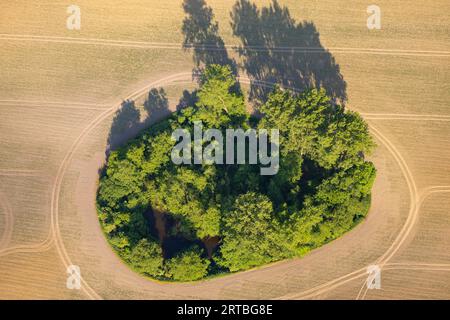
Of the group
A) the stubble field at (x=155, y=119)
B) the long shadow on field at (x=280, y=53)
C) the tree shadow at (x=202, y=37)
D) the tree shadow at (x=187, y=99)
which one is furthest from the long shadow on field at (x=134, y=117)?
the long shadow on field at (x=280, y=53)

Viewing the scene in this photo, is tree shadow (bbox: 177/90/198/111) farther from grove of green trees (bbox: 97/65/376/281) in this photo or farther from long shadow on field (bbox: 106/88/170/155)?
grove of green trees (bbox: 97/65/376/281)

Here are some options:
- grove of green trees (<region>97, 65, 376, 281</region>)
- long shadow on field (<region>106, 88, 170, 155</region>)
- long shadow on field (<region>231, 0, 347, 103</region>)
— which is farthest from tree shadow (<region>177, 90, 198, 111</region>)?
long shadow on field (<region>231, 0, 347, 103</region>)

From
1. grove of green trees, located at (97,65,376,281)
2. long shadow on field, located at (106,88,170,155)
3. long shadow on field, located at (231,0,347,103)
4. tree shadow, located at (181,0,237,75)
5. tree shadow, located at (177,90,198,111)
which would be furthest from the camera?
tree shadow, located at (181,0,237,75)

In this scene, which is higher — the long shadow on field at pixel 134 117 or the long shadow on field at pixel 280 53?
the long shadow on field at pixel 280 53

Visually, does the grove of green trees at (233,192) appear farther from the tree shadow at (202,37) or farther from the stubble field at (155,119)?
the tree shadow at (202,37)

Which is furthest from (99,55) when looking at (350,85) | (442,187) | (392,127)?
(442,187)

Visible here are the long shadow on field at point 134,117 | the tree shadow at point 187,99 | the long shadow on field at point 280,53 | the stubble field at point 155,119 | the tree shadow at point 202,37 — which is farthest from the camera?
the tree shadow at point 202,37
